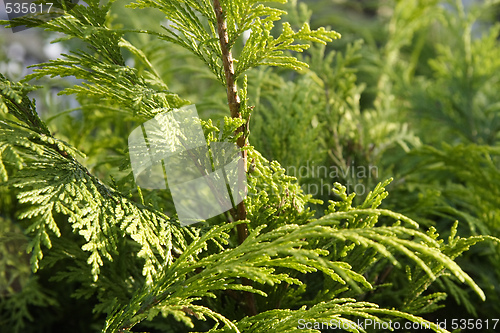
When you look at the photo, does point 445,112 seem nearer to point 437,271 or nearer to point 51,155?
point 437,271

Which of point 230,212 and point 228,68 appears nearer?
point 228,68

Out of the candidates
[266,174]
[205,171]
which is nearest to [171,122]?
[205,171]

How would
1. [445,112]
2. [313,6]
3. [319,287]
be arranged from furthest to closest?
[313,6] < [445,112] < [319,287]

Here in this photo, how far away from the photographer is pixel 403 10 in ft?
9.12

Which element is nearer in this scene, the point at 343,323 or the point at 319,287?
the point at 343,323

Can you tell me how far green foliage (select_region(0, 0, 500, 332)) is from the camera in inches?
38.2

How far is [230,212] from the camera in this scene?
1.22 m

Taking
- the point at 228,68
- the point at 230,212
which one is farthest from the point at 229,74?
the point at 230,212

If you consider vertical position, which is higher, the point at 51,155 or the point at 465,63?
the point at 465,63

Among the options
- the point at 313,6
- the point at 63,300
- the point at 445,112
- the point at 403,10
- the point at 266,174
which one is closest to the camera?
the point at 266,174

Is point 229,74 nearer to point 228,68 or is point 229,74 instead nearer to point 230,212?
point 228,68

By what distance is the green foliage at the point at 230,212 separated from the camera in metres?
0.97

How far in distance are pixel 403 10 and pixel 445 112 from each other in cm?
85

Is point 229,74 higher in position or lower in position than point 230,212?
higher
